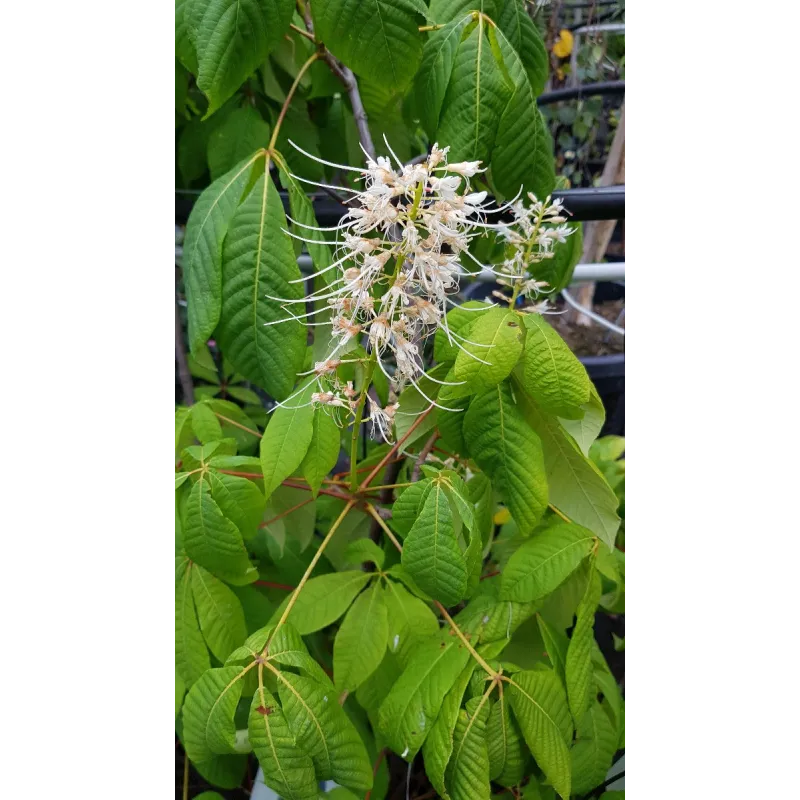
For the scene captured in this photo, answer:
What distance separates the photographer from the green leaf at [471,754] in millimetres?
522

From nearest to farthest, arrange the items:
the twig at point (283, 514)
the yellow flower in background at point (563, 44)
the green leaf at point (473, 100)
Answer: the green leaf at point (473, 100) → the twig at point (283, 514) → the yellow flower in background at point (563, 44)

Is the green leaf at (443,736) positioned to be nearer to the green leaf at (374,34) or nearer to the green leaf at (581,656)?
the green leaf at (581,656)

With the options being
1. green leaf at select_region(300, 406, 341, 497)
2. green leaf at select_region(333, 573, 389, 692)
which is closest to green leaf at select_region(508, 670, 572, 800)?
green leaf at select_region(333, 573, 389, 692)

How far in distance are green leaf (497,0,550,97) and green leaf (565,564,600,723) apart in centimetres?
45

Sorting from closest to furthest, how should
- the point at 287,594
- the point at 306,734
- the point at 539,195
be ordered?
the point at 306,734
the point at 539,195
the point at 287,594

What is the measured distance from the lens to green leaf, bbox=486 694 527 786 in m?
0.54

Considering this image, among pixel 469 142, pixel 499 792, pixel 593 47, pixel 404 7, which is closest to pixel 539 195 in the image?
pixel 469 142

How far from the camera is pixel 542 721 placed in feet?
1.80

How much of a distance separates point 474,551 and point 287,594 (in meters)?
0.30

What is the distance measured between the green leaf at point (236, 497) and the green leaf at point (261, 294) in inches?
3.1

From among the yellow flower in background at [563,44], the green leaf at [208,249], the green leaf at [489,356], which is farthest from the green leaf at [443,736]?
the yellow flower in background at [563,44]

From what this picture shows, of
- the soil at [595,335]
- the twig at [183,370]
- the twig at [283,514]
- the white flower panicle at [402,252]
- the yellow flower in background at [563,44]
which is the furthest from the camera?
the soil at [595,335]

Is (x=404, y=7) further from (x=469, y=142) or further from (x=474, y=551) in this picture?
(x=474, y=551)

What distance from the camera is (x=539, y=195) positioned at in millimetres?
643
